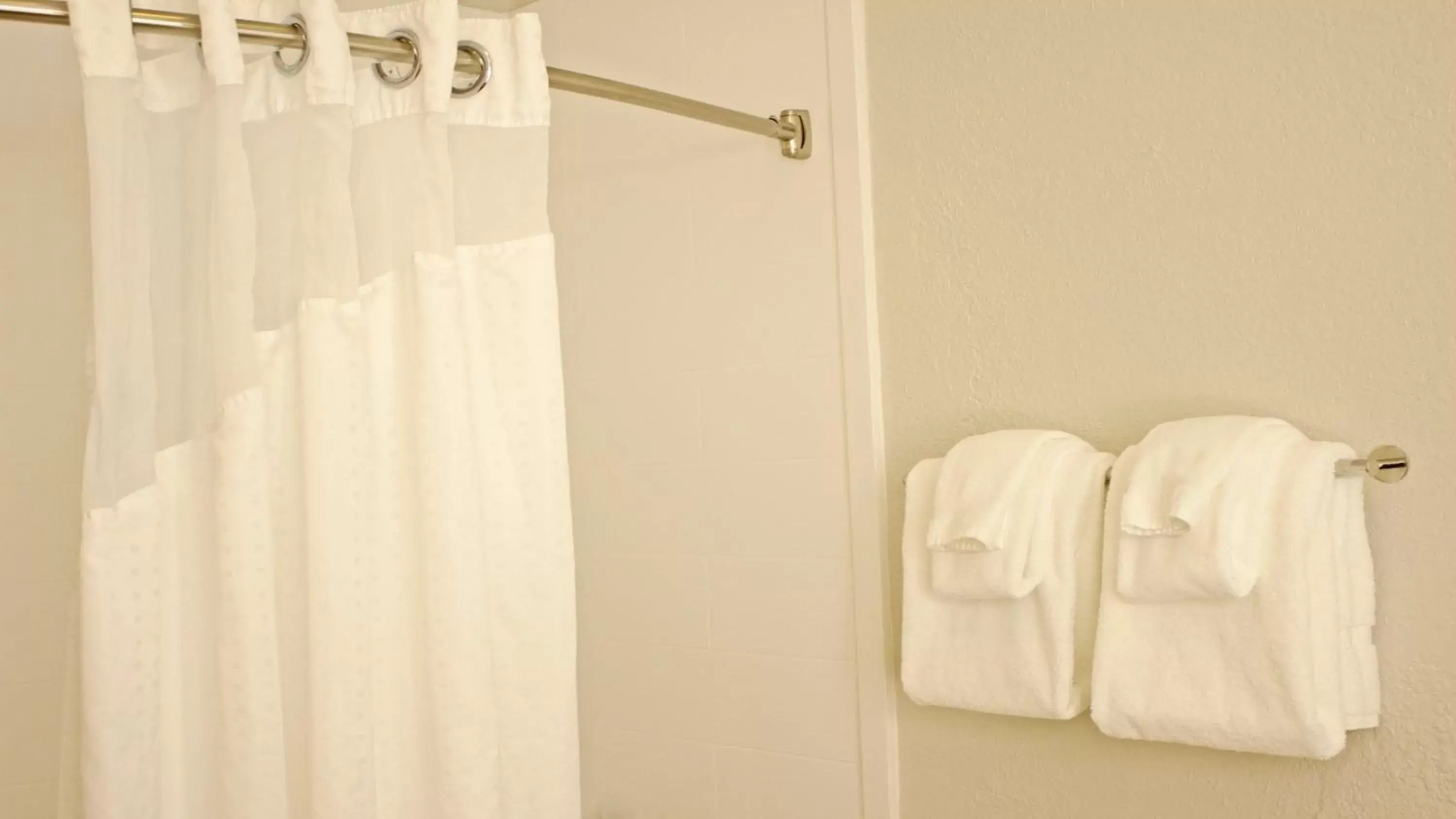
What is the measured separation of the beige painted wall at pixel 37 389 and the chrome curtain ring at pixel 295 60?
2.39 ft

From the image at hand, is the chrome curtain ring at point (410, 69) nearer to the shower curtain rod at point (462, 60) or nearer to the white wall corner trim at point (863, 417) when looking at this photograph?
the shower curtain rod at point (462, 60)

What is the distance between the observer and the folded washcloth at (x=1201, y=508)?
134cm

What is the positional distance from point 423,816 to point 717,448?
2.86 ft

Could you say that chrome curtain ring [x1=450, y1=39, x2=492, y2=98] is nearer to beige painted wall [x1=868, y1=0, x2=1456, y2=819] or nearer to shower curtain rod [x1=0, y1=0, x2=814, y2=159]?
shower curtain rod [x1=0, y1=0, x2=814, y2=159]

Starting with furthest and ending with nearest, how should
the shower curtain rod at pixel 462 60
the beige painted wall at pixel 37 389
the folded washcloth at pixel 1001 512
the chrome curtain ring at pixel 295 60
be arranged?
the beige painted wall at pixel 37 389 → the folded washcloth at pixel 1001 512 → the chrome curtain ring at pixel 295 60 → the shower curtain rod at pixel 462 60

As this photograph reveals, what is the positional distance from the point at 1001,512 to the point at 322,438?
31.8 inches

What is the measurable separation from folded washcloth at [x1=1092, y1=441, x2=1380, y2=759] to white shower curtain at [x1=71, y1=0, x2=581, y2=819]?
67 centimetres

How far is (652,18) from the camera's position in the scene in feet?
6.96

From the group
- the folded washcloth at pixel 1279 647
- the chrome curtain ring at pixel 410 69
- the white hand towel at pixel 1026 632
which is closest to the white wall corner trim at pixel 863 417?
the white hand towel at pixel 1026 632

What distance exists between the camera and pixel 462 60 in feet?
4.48

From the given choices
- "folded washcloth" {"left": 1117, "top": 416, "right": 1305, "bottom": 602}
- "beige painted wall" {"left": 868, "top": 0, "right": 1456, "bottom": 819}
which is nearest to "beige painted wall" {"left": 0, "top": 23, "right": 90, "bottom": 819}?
"beige painted wall" {"left": 868, "top": 0, "right": 1456, "bottom": 819}

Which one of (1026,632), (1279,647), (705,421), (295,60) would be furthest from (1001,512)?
(295,60)

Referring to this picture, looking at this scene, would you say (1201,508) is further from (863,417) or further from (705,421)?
(705,421)

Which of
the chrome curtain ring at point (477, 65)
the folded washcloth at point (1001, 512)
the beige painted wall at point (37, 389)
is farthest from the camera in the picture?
the beige painted wall at point (37, 389)
